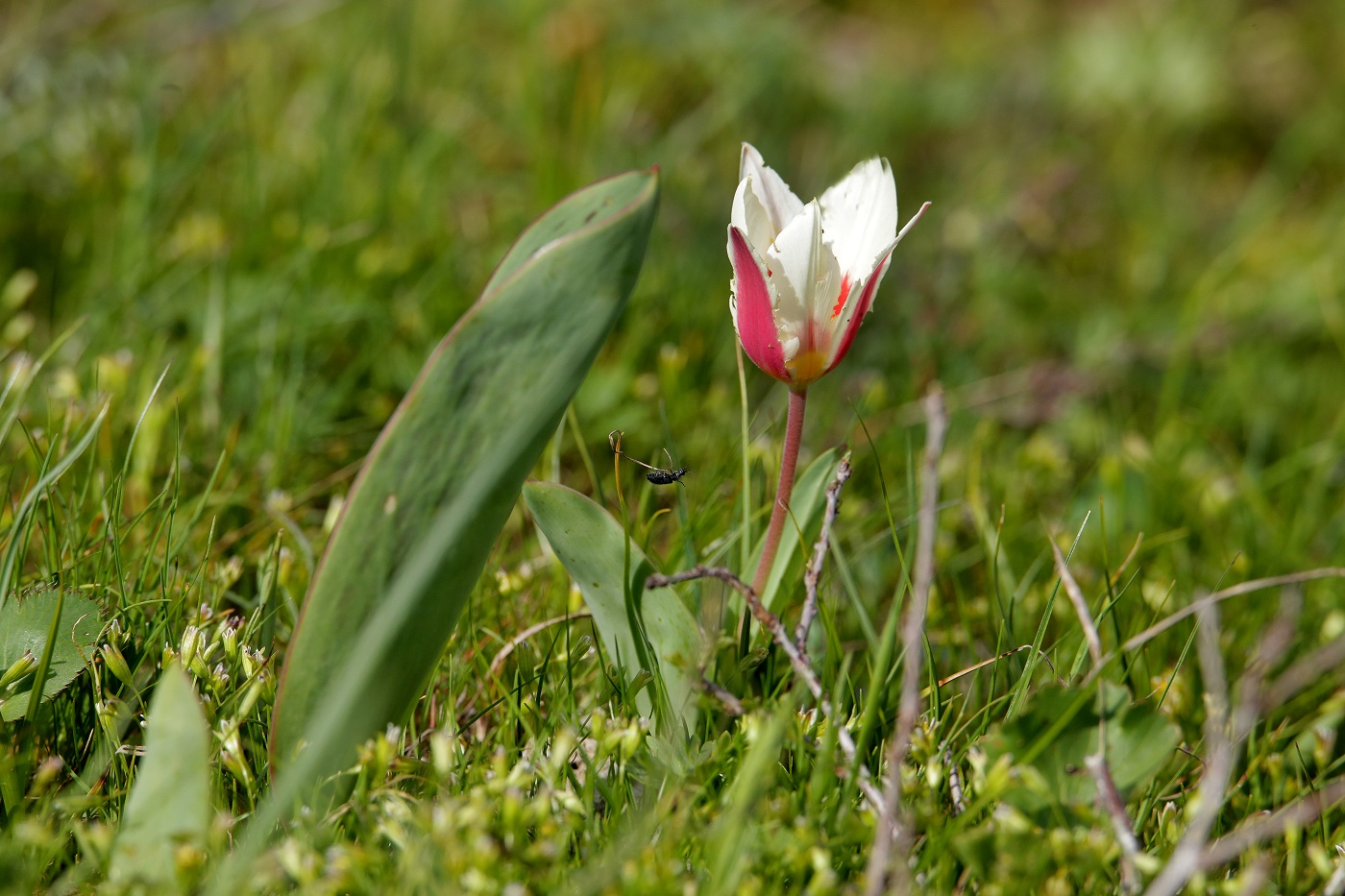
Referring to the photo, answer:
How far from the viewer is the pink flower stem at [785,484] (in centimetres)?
119

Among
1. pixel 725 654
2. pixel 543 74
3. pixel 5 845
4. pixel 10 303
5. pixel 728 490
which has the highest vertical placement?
pixel 543 74

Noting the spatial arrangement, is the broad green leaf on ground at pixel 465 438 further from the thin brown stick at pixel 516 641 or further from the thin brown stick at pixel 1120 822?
the thin brown stick at pixel 1120 822

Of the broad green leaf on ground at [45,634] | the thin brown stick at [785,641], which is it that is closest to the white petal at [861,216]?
the thin brown stick at [785,641]

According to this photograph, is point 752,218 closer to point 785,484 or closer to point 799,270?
point 799,270

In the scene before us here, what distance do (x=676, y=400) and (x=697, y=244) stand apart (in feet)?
2.22

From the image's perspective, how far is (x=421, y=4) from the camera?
11.6 feet

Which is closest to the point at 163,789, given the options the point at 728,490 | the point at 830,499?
the point at 830,499

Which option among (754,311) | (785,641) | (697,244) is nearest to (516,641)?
(785,641)

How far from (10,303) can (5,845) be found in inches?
57.8

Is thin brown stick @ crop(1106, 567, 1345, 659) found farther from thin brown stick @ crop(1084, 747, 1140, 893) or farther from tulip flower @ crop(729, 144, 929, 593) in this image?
tulip flower @ crop(729, 144, 929, 593)

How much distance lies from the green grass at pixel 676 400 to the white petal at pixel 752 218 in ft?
1.14

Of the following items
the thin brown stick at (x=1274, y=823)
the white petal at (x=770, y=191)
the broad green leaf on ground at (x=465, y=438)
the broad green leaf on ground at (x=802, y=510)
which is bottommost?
the thin brown stick at (x=1274, y=823)

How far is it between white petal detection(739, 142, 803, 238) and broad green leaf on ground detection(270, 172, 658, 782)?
21cm

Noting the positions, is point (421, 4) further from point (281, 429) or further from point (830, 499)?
point (830, 499)
